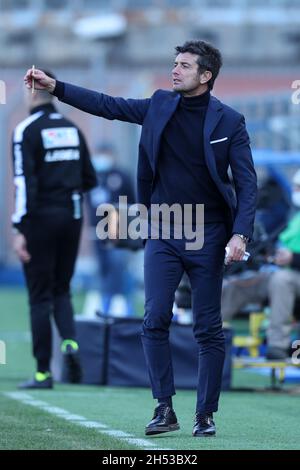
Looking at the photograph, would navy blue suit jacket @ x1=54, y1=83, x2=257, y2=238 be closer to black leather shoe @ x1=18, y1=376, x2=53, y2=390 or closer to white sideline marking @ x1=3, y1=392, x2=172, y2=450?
white sideline marking @ x1=3, y1=392, x2=172, y2=450

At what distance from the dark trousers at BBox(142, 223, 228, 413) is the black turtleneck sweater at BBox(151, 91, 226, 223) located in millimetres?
146

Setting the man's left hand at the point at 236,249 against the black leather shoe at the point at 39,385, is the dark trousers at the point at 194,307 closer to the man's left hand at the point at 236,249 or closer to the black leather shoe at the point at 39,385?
the man's left hand at the point at 236,249

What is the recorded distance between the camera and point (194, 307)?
796 cm

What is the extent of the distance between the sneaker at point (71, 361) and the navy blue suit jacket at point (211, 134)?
325 cm

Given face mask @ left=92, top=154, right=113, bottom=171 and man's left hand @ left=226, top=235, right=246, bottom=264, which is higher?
face mask @ left=92, top=154, right=113, bottom=171

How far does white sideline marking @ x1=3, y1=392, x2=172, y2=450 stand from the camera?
7.48 m

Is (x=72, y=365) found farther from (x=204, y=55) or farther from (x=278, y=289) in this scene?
(x=204, y=55)

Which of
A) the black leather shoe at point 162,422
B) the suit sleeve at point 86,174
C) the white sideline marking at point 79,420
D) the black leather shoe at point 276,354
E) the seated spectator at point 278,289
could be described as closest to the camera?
the white sideline marking at point 79,420

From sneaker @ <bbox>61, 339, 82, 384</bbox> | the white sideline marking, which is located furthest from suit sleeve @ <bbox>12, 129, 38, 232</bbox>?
the white sideline marking

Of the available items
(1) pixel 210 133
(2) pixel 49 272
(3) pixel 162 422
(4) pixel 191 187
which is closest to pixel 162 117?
(1) pixel 210 133

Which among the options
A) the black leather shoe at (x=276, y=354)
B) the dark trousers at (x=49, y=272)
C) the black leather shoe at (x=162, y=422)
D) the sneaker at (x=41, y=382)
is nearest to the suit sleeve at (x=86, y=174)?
the dark trousers at (x=49, y=272)

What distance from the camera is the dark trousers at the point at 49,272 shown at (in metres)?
10.9

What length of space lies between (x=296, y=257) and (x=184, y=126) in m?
4.30
